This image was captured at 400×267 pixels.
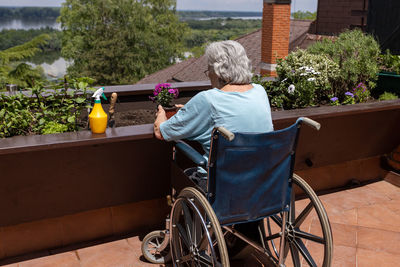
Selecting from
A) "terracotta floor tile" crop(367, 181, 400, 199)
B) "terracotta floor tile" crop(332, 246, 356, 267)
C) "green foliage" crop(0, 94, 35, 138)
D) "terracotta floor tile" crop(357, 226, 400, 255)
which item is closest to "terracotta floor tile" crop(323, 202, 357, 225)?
"terracotta floor tile" crop(357, 226, 400, 255)

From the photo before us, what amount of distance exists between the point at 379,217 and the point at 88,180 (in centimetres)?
216

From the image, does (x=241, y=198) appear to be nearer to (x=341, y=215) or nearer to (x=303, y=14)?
(x=341, y=215)

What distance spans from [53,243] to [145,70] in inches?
1283

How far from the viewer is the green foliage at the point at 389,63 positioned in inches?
160

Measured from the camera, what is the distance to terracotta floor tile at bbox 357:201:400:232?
9.78ft

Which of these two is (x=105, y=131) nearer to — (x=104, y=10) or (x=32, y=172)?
(x=32, y=172)

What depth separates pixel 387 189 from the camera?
357 cm

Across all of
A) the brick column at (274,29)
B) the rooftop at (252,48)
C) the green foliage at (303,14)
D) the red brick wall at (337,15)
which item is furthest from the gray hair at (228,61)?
the green foliage at (303,14)

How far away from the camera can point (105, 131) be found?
239 cm

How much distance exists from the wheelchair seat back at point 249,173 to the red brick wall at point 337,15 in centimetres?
1536

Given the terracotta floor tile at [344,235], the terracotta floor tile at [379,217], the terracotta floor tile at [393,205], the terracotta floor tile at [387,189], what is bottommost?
the terracotta floor tile at [344,235]

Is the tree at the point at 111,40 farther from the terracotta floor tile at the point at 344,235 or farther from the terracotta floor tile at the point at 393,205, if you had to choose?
the terracotta floor tile at the point at 344,235

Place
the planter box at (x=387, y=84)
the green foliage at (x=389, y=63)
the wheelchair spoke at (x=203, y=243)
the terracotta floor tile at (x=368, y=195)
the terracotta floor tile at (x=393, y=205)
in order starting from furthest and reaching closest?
1. the green foliage at (x=389, y=63)
2. the planter box at (x=387, y=84)
3. the terracotta floor tile at (x=368, y=195)
4. the terracotta floor tile at (x=393, y=205)
5. the wheelchair spoke at (x=203, y=243)

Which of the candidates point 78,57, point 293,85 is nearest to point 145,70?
point 78,57
